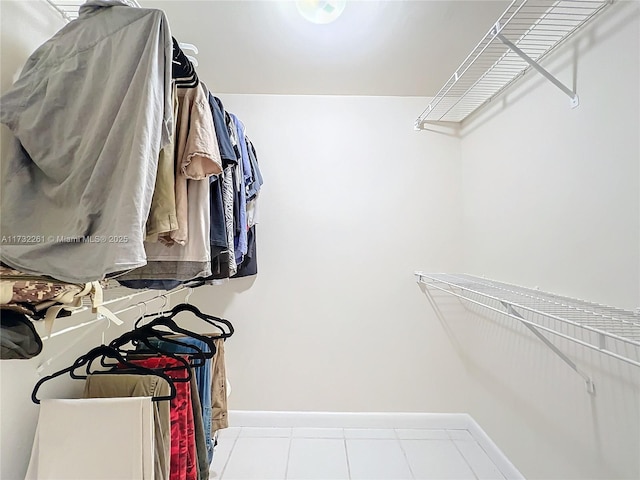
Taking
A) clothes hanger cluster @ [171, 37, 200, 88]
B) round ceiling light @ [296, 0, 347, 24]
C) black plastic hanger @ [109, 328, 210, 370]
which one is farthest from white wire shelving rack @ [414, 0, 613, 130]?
black plastic hanger @ [109, 328, 210, 370]

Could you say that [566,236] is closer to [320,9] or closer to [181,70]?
[320,9]

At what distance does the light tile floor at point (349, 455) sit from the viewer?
1.80 meters

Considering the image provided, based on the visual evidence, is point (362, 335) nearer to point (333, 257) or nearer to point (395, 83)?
point (333, 257)

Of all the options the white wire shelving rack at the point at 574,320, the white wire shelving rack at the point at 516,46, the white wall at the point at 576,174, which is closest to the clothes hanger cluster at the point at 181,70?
the white wire shelving rack at the point at 516,46

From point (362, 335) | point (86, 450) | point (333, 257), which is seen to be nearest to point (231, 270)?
point (86, 450)

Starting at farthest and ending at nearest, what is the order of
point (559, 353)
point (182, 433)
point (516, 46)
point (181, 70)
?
point (516, 46), point (559, 353), point (182, 433), point (181, 70)

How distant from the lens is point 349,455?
1.95 metres

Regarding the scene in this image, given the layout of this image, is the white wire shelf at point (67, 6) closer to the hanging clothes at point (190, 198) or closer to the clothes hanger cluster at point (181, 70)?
the clothes hanger cluster at point (181, 70)

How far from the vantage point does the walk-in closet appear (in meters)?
0.82

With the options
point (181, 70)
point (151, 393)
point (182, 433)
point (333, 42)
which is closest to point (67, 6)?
point (181, 70)

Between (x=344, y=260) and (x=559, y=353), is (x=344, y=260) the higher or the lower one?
the higher one

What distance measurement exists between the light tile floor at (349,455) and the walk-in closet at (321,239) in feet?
0.06

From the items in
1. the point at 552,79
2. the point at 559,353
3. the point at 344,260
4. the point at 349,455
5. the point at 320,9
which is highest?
the point at 320,9

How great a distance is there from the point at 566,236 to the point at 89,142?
1.61m
